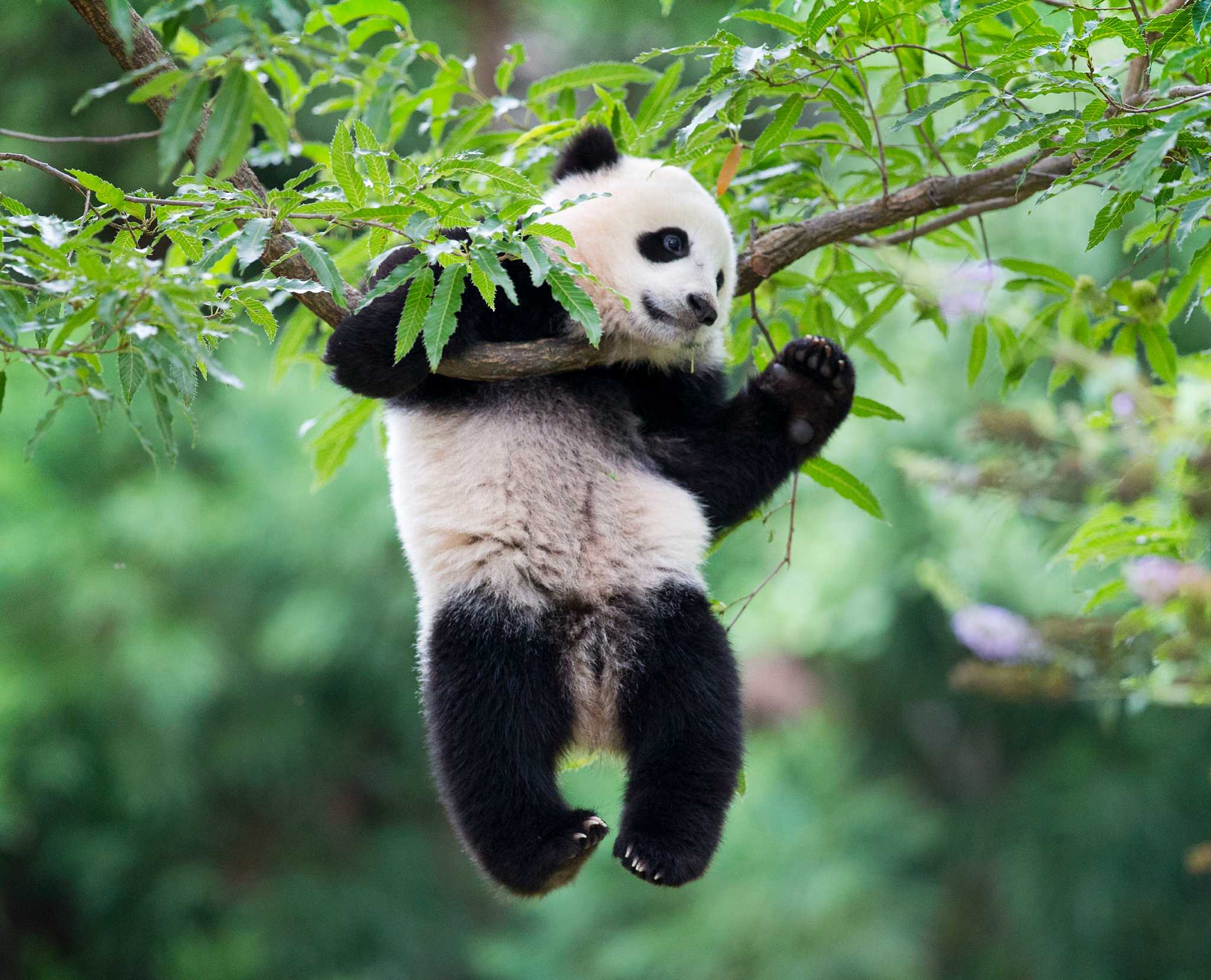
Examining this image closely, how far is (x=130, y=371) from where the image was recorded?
1.76m

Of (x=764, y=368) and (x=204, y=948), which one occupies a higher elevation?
(x=764, y=368)

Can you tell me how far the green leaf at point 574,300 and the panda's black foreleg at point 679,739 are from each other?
2.75 feet

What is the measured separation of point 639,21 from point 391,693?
4638 mm

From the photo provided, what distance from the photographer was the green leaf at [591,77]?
2650 mm

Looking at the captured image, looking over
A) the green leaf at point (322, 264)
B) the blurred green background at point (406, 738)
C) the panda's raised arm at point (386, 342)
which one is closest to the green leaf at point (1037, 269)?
the panda's raised arm at point (386, 342)

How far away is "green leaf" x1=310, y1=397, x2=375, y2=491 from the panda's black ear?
0.70 m

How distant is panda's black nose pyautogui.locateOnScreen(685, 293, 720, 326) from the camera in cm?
247

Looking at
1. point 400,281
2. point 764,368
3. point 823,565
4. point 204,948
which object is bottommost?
point 204,948

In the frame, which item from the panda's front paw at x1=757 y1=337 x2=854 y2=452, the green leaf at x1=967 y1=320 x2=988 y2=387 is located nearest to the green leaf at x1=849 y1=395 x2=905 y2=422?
the panda's front paw at x1=757 y1=337 x2=854 y2=452

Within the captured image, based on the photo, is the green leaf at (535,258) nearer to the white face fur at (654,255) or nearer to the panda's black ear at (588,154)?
the white face fur at (654,255)

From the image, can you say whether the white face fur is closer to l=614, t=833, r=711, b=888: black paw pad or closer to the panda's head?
the panda's head

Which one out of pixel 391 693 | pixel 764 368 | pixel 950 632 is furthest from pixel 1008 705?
pixel 764 368

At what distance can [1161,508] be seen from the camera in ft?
8.79

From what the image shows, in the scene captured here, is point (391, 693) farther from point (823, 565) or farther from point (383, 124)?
point (383, 124)
